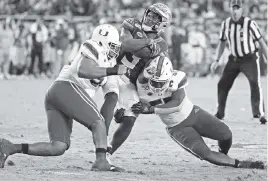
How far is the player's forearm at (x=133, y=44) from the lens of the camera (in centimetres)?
752

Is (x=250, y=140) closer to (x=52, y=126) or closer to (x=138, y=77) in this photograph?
(x=138, y=77)

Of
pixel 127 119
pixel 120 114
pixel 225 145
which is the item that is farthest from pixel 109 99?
pixel 225 145

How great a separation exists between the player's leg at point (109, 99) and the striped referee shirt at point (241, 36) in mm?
4731

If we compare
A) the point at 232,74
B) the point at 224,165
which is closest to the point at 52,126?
the point at 224,165

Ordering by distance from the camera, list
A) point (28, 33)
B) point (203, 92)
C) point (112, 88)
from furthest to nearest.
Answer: point (28, 33) < point (203, 92) < point (112, 88)

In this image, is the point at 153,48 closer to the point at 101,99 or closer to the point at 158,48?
the point at 158,48

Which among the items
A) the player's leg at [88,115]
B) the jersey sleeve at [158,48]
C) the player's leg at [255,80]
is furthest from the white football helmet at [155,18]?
the player's leg at [255,80]

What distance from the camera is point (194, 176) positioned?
7.10 metres

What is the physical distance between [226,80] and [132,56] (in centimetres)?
453

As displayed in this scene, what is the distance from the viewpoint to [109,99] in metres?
7.54

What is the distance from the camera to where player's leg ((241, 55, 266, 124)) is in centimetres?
1191

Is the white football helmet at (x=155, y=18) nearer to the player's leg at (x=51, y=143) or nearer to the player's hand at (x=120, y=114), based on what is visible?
the player's hand at (x=120, y=114)

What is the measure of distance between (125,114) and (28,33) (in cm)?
1474

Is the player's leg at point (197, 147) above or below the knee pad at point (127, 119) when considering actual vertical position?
below
